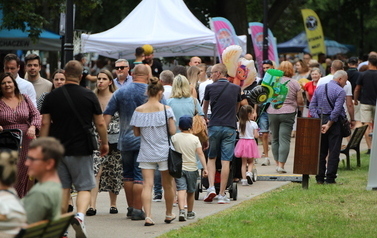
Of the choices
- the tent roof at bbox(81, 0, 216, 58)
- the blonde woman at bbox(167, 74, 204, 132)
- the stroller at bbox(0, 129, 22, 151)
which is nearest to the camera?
the stroller at bbox(0, 129, 22, 151)

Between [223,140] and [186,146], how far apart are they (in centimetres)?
174

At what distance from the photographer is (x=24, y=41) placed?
22969 mm

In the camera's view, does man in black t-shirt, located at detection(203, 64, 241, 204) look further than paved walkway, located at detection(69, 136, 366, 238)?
Yes

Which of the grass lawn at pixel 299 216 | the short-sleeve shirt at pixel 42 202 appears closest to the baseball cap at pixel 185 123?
the grass lawn at pixel 299 216

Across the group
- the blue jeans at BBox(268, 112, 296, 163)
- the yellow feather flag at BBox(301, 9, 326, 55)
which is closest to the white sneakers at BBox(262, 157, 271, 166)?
the blue jeans at BBox(268, 112, 296, 163)

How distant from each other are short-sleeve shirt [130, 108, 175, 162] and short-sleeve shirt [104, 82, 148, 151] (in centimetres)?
43

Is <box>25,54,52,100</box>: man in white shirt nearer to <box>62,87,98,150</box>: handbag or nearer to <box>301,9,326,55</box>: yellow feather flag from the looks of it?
<box>62,87,98,150</box>: handbag

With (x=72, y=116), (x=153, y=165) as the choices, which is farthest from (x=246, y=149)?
(x=72, y=116)

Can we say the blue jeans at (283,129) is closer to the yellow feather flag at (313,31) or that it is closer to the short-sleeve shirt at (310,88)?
the short-sleeve shirt at (310,88)

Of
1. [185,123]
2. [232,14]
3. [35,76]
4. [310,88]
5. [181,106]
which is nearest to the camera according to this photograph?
[185,123]

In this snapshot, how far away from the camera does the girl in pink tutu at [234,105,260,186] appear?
14.0m

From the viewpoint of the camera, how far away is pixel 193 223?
1002 centimetres

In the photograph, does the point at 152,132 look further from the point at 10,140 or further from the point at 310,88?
the point at 310,88

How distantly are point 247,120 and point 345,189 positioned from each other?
2148 mm
